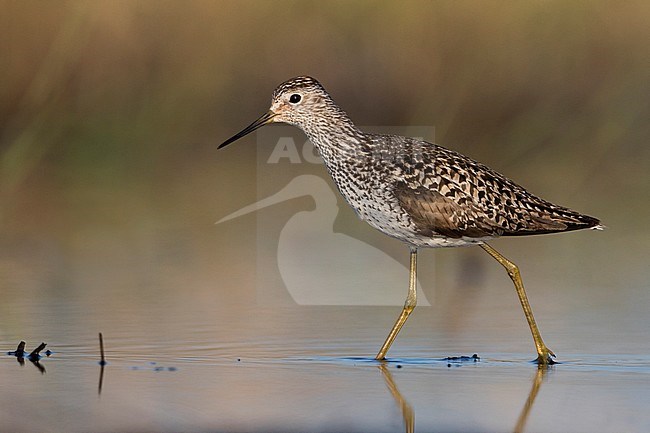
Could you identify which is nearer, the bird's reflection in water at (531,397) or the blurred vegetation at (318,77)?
the bird's reflection in water at (531,397)

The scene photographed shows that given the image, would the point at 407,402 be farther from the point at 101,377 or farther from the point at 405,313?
the point at 405,313

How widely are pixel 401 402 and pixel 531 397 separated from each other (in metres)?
0.75

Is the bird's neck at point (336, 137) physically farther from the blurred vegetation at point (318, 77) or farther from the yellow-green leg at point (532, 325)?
the blurred vegetation at point (318, 77)

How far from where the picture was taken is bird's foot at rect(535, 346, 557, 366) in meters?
9.02

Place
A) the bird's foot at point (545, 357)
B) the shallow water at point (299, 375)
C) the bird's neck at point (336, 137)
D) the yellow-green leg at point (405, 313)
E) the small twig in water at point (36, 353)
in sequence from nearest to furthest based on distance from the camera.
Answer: the shallow water at point (299, 375), the small twig in water at point (36, 353), the bird's foot at point (545, 357), the yellow-green leg at point (405, 313), the bird's neck at point (336, 137)

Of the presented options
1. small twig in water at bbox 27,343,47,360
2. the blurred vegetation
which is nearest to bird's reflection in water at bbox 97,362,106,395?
small twig in water at bbox 27,343,47,360

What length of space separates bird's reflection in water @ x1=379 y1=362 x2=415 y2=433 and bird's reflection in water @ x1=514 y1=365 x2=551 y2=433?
1.75 feet

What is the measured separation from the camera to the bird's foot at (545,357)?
29.6 feet

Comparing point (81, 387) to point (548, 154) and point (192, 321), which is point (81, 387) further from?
point (548, 154)

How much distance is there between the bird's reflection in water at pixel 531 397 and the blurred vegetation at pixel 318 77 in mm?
6926

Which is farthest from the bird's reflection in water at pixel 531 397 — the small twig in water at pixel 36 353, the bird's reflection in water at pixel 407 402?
the small twig in water at pixel 36 353

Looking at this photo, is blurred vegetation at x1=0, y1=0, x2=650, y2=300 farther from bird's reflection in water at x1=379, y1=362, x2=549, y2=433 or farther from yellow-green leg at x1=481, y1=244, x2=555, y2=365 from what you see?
bird's reflection in water at x1=379, y1=362, x2=549, y2=433

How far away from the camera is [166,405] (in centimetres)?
770

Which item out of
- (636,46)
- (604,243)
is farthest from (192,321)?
(636,46)
